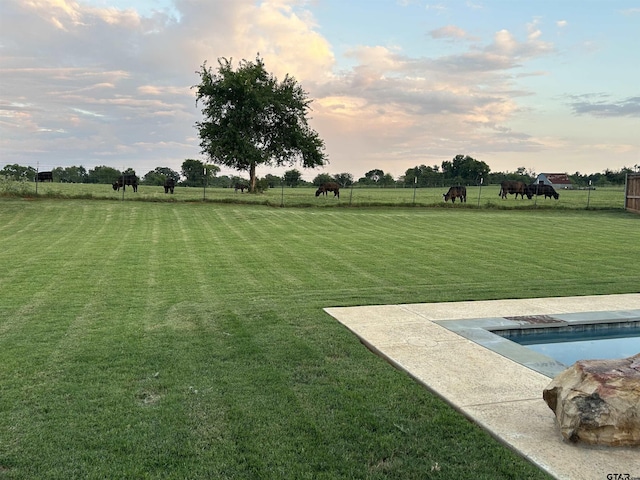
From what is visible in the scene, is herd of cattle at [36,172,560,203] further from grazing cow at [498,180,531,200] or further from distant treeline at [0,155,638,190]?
distant treeline at [0,155,638,190]

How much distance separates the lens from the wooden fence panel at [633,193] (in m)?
24.3

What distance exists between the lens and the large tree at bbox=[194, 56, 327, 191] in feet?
110

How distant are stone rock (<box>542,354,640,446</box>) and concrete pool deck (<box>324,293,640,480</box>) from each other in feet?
0.22

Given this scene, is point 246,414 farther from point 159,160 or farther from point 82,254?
point 159,160

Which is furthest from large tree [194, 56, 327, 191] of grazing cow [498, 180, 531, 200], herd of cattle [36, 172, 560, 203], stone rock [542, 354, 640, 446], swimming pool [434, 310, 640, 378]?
stone rock [542, 354, 640, 446]

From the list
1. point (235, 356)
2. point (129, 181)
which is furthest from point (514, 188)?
point (235, 356)

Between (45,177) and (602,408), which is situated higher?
(45,177)

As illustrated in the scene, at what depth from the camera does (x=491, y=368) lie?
165 inches

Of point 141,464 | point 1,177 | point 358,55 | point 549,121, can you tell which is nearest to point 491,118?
point 549,121

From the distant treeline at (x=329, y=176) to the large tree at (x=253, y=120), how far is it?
1.86 metres

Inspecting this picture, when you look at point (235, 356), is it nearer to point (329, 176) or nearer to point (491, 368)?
point (491, 368)

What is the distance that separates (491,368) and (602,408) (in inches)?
52.7

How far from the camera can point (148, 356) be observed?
4.41 m

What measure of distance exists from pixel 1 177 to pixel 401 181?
31.3 metres
